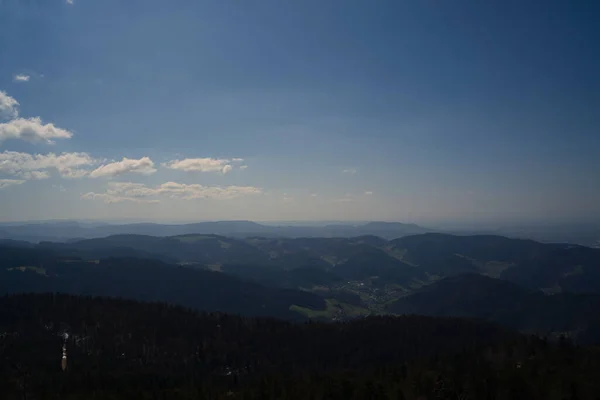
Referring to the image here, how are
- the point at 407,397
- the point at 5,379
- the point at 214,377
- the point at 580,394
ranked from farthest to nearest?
1. the point at 214,377
2. the point at 5,379
3. the point at 407,397
4. the point at 580,394

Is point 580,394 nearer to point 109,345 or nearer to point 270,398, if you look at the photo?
point 270,398

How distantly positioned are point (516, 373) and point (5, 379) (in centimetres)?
16754

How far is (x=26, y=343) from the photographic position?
17625 centimetres

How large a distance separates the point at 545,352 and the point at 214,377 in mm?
125531

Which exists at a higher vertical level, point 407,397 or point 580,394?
point 580,394

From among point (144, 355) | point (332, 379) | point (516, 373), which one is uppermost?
point (516, 373)

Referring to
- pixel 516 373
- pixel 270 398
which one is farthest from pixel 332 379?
pixel 516 373

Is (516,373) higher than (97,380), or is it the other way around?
(516,373)

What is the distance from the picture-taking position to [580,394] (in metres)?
87.8

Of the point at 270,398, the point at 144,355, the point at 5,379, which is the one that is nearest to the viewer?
the point at 270,398

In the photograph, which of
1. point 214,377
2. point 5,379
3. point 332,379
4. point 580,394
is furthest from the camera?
point 214,377

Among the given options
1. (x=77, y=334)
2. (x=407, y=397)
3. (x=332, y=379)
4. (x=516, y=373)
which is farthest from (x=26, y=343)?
(x=516, y=373)

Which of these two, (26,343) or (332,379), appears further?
(26,343)

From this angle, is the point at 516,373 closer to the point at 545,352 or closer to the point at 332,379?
the point at 545,352
